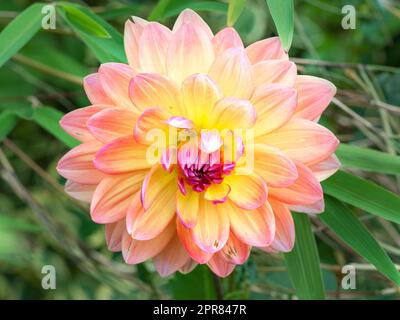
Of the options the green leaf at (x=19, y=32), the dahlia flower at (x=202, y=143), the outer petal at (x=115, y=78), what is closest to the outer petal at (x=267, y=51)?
the dahlia flower at (x=202, y=143)

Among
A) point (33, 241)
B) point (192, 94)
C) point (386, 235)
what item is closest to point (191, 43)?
point (192, 94)

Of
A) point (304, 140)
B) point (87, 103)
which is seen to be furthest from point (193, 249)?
point (87, 103)

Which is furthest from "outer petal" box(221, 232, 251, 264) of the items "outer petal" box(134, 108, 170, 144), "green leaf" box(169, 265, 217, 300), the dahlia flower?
"green leaf" box(169, 265, 217, 300)

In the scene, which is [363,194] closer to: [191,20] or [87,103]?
[191,20]

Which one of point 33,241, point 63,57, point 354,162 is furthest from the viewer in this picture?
point 33,241

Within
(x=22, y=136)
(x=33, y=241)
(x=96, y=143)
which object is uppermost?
(x=96, y=143)

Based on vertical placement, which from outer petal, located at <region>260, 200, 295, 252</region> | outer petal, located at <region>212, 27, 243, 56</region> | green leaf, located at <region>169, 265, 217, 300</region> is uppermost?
outer petal, located at <region>212, 27, 243, 56</region>

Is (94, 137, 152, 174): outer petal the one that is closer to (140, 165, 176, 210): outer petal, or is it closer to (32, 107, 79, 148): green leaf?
(140, 165, 176, 210): outer petal

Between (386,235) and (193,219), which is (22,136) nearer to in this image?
(386,235)
